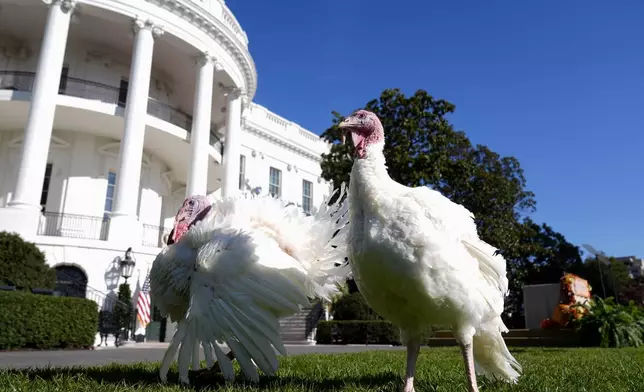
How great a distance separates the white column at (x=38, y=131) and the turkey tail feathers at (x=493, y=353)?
17.4 meters

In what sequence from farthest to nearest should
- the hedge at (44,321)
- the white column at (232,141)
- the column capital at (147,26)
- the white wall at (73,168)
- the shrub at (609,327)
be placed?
the white column at (232,141)
the white wall at (73,168)
the column capital at (147,26)
the shrub at (609,327)
the hedge at (44,321)

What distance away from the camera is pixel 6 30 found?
834 inches

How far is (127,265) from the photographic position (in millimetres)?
17234

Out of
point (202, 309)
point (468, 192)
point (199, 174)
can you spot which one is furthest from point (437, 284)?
point (468, 192)

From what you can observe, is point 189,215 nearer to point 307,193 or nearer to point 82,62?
point 82,62

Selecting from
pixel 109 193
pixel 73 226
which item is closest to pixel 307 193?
pixel 109 193

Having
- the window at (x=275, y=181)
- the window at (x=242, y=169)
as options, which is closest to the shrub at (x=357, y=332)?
the window at (x=242, y=169)

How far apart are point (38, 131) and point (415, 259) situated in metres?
18.6

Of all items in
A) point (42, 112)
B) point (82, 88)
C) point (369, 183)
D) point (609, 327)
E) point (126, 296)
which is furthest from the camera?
point (82, 88)

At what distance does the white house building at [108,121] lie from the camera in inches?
698

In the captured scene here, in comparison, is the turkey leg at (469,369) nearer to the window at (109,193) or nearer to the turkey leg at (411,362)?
the turkey leg at (411,362)

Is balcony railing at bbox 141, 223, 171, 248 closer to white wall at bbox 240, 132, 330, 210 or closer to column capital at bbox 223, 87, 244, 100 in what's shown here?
column capital at bbox 223, 87, 244, 100

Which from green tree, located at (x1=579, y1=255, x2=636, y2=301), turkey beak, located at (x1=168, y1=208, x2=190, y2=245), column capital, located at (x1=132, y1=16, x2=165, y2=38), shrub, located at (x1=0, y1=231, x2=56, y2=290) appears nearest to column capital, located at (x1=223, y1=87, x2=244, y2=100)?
column capital, located at (x1=132, y1=16, x2=165, y2=38)

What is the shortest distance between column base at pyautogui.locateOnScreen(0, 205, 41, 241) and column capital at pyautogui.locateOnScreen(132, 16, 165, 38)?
846 cm
